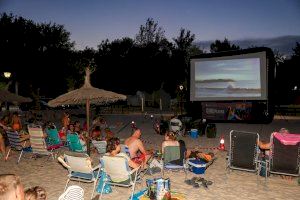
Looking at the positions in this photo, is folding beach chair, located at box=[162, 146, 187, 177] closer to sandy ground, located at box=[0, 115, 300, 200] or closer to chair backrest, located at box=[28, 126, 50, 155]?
sandy ground, located at box=[0, 115, 300, 200]

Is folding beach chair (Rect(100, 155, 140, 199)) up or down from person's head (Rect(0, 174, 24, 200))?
down

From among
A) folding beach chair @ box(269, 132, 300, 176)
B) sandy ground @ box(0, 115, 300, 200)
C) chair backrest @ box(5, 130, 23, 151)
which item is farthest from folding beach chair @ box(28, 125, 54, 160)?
folding beach chair @ box(269, 132, 300, 176)

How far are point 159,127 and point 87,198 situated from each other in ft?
29.6

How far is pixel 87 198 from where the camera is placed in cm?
689

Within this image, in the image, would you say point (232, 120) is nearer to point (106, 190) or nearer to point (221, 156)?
point (221, 156)

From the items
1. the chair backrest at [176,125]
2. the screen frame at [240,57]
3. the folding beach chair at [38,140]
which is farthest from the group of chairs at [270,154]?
the screen frame at [240,57]

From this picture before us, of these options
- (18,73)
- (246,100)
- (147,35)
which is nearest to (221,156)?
(246,100)

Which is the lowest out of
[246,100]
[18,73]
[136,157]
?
[136,157]

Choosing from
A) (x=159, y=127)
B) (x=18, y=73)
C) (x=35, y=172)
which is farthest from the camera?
(x=18, y=73)

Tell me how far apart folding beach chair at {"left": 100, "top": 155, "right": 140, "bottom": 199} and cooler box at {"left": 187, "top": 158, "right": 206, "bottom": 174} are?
202 cm

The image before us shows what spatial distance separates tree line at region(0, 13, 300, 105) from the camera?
34.5 meters

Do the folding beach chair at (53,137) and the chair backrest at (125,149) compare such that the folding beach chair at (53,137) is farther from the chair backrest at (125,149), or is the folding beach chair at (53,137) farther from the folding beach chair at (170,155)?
the folding beach chair at (170,155)

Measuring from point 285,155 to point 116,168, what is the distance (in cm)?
363

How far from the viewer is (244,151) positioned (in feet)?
24.8
